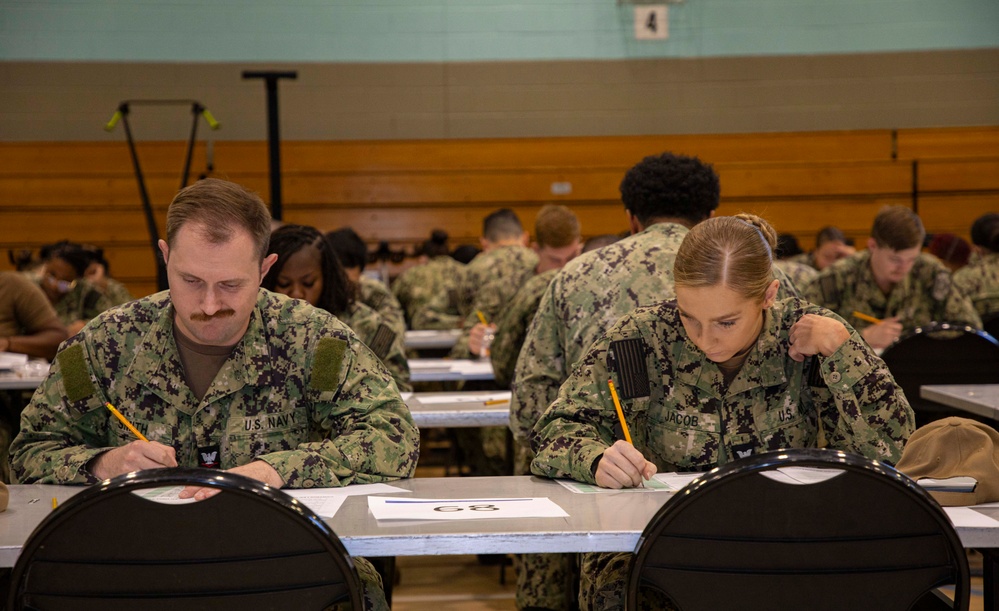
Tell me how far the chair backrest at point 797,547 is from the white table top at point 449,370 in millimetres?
2715

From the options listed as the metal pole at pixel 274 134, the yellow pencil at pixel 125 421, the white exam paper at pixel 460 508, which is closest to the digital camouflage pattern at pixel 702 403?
the white exam paper at pixel 460 508

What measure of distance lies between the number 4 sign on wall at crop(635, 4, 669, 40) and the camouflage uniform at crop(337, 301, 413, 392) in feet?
25.8

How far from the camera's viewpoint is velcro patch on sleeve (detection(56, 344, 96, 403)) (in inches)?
83.9

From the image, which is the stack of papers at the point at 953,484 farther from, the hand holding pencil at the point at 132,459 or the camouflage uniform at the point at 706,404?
the hand holding pencil at the point at 132,459

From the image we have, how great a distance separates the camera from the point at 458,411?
10.8 ft

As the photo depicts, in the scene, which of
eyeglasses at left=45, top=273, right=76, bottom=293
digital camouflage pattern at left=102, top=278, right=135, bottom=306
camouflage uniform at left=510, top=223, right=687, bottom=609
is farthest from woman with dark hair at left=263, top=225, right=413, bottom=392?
digital camouflage pattern at left=102, top=278, right=135, bottom=306

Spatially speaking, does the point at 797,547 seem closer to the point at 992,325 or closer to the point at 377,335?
the point at 377,335

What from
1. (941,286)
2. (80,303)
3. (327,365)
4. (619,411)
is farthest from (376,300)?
(80,303)

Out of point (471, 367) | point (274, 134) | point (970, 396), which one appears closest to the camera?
point (970, 396)

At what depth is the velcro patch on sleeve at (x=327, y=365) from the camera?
2197mm

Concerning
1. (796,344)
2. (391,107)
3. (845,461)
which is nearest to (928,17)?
(391,107)

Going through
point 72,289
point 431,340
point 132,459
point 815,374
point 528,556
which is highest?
point 815,374

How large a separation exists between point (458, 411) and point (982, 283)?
4.72m

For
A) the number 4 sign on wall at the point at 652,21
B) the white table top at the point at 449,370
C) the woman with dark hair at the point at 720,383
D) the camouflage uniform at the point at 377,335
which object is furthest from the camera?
the number 4 sign on wall at the point at 652,21
